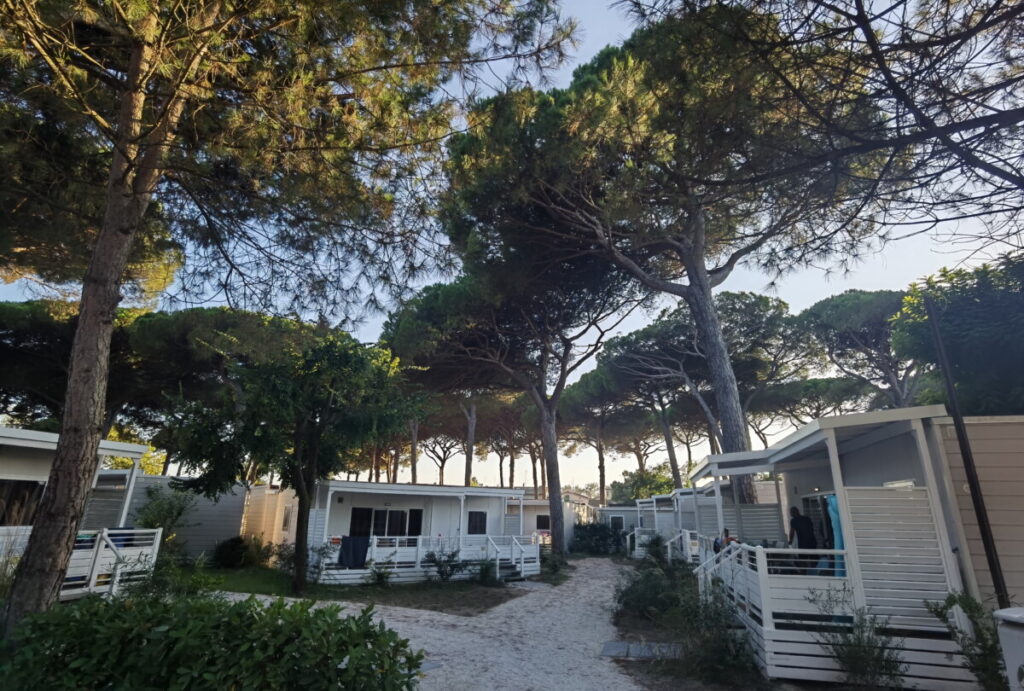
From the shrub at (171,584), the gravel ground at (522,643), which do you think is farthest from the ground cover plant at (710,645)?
the shrub at (171,584)

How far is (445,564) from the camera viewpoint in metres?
13.3

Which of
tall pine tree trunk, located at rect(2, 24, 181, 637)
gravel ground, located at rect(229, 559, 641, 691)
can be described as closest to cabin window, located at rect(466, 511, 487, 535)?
gravel ground, located at rect(229, 559, 641, 691)

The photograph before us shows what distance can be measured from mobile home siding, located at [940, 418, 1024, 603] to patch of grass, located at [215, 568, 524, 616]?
744 centimetres

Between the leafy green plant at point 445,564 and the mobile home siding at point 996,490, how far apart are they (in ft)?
34.6

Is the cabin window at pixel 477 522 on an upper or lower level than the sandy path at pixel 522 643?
upper

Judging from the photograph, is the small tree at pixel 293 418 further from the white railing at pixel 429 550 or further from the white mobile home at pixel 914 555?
the white mobile home at pixel 914 555

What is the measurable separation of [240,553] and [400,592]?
17.4 ft

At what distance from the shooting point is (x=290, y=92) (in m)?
5.19

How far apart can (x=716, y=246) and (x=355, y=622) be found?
11743 mm

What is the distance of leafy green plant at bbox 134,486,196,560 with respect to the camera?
495 inches

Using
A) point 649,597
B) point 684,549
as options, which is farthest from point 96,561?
point 684,549

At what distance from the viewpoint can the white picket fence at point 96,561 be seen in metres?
7.65

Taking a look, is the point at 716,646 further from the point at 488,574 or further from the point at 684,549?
the point at 488,574

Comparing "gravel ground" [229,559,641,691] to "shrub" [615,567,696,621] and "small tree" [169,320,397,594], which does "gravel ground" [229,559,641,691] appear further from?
"small tree" [169,320,397,594]
